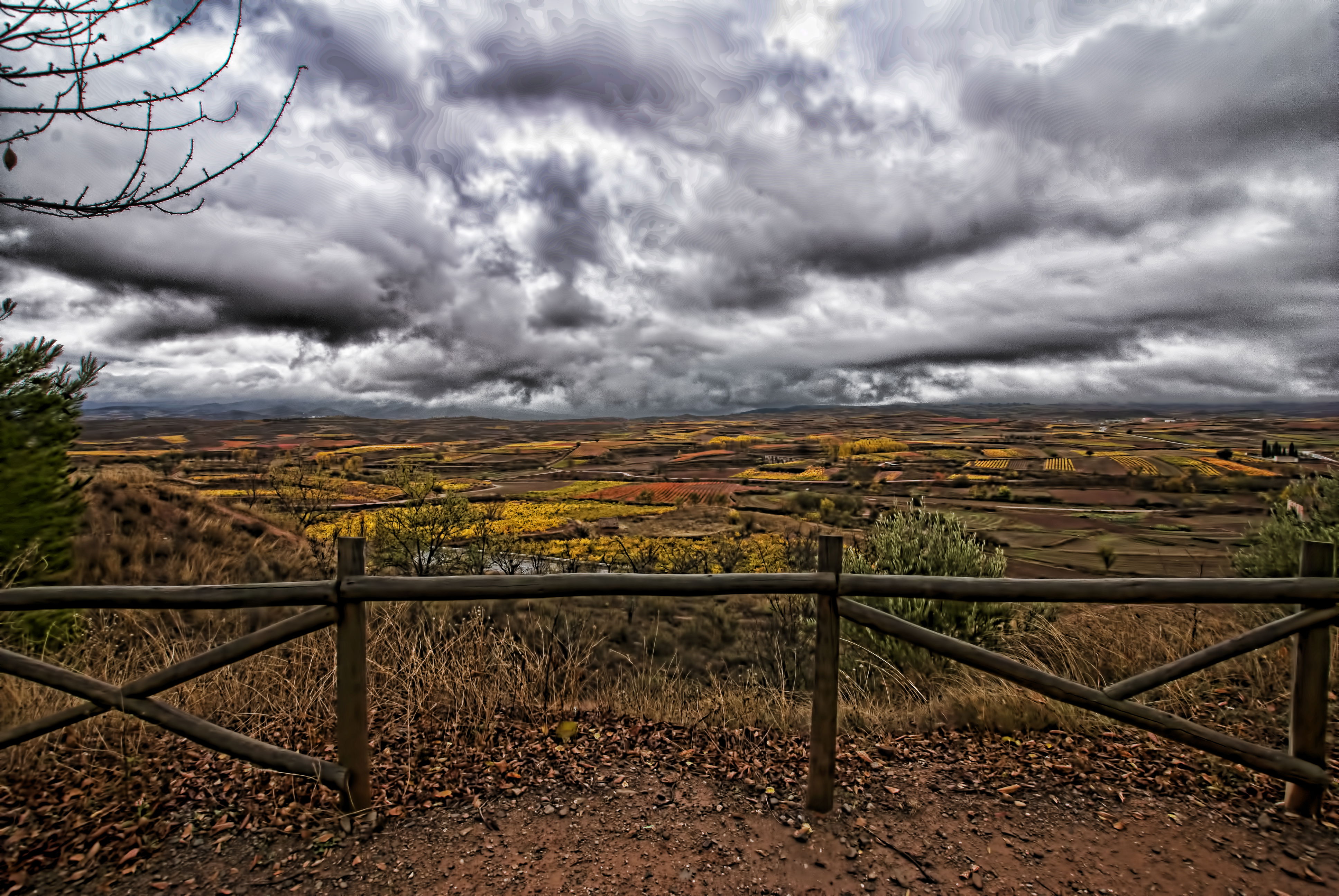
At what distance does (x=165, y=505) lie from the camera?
39.5 ft

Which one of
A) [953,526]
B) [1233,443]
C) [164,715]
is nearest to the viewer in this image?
[164,715]

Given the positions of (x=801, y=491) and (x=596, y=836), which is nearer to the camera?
(x=596, y=836)

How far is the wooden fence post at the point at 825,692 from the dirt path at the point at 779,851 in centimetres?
18

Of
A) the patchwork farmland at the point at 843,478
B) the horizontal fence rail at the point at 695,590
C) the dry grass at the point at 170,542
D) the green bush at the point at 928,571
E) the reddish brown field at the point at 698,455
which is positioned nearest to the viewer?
the horizontal fence rail at the point at 695,590

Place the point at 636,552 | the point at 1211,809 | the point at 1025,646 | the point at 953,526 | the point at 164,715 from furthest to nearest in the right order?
the point at 636,552 < the point at 953,526 < the point at 1025,646 < the point at 1211,809 < the point at 164,715

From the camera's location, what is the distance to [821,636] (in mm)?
3465

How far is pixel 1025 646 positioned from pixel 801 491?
135ft

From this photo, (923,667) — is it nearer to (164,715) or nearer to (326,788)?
(326,788)

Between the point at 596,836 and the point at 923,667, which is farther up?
the point at 596,836

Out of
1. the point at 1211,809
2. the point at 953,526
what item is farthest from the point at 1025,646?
the point at 1211,809

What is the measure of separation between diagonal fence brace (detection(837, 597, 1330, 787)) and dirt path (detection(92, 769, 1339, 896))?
14.6 inches

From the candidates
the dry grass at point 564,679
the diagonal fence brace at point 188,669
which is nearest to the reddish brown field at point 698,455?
the dry grass at point 564,679

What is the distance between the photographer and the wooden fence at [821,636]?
3.22 meters

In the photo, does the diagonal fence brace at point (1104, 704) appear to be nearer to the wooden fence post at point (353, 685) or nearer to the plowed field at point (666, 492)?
the wooden fence post at point (353, 685)
